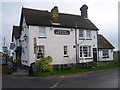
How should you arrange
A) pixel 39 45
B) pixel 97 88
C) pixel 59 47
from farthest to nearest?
1. pixel 59 47
2. pixel 39 45
3. pixel 97 88

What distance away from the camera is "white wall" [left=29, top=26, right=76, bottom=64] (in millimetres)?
19344

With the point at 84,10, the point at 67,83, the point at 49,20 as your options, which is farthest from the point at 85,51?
the point at 67,83

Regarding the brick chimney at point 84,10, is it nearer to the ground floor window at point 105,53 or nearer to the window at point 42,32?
the ground floor window at point 105,53

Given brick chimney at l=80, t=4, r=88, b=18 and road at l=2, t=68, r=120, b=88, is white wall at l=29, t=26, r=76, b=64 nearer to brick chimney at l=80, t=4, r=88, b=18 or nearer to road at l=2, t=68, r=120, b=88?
brick chimney at l=80, t=4, r=88, b=18

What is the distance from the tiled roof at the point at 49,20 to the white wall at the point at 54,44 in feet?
3.20

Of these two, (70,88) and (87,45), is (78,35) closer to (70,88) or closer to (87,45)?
(87,45)

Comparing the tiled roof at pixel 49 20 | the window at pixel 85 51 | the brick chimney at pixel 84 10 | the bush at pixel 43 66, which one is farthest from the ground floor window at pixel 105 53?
the bush at pixel 43 66

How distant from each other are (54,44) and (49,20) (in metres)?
3.85

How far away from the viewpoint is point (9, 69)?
1702 cm

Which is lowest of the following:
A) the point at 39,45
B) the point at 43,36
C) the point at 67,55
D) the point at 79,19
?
the point at 67,55

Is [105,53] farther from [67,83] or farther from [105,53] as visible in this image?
[67,83]

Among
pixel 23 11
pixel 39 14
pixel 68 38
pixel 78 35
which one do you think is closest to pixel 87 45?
pixel 78 35

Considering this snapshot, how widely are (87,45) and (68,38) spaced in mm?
→ 3687

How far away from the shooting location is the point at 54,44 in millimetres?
20656
